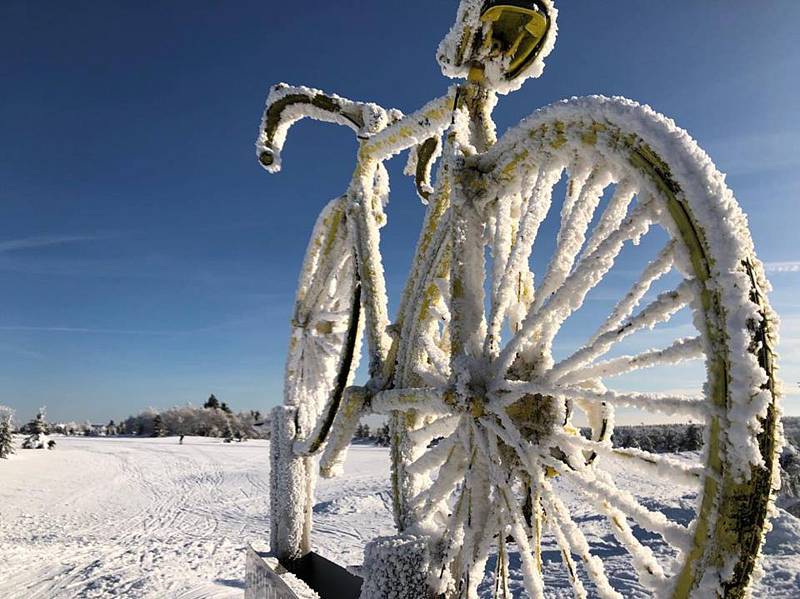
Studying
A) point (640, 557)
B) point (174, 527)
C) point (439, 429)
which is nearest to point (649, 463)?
point (640, 557)

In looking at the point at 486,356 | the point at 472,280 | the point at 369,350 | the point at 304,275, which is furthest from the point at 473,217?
the point at 304,275

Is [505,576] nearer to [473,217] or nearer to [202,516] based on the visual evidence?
[473,217]

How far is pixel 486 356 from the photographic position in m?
2.27

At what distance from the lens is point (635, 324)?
1.58 meters

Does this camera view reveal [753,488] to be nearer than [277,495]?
Yes

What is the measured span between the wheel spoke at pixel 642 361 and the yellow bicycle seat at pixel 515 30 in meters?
1.73

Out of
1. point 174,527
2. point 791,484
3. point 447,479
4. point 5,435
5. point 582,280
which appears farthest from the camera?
point 5,435

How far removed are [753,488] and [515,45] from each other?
237 cm

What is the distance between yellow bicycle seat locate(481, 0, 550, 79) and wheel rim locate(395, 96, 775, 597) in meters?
0.75

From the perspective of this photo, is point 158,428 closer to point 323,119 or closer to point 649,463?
point 323,119


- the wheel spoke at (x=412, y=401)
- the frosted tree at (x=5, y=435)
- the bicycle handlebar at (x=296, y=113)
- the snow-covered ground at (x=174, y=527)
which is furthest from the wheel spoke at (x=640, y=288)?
the frosted tree at (x=5, y=435)

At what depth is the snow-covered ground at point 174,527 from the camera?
7797 millimetres

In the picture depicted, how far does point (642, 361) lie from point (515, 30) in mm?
1906

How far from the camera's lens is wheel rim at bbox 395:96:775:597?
1.22 meters
